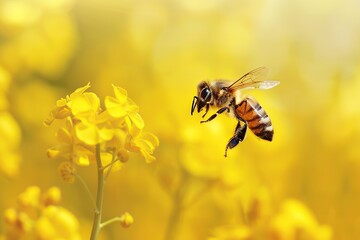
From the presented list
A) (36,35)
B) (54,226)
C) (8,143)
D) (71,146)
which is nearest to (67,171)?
(71,146)

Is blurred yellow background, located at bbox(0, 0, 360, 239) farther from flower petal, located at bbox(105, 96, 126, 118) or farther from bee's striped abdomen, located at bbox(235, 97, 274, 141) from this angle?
flower petal, located at bbox(105, 96, 126, 118)

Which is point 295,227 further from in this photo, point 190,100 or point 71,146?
point 71,146

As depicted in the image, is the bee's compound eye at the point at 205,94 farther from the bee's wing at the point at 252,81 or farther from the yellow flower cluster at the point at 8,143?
the yellow flower cluster at the point at 8,143

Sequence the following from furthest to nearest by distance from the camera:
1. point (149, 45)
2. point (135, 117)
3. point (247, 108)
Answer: point (149, 45)
point (247, 108)
point (135, 117)

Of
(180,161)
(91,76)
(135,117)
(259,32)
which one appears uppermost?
(259,32)

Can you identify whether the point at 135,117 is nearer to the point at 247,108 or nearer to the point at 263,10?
the point at 247,108

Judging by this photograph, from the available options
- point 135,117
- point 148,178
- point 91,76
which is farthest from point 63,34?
point 135,117

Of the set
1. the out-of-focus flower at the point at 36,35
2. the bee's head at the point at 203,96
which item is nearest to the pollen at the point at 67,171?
the bee's head at the point at 203,96
